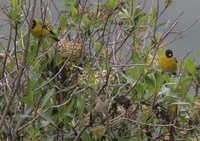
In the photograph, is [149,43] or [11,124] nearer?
[11,124]

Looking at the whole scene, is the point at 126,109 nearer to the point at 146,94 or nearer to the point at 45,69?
the point at 146,94

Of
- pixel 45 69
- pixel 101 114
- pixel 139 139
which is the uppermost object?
pixel 45 69

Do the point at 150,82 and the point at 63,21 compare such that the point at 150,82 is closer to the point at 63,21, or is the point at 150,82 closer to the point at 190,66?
the point at 190,66

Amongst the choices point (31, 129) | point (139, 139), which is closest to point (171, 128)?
point (139, 139)

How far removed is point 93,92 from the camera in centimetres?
218

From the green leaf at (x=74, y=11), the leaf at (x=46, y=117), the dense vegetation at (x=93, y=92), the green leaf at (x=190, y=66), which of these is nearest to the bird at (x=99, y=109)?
the dense vegetation at (x=93, y=92)

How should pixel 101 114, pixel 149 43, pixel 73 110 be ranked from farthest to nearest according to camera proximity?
1. pixel 149 43
2. pixel 73 110
3. pixel 101 114

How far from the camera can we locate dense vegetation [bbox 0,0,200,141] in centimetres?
204

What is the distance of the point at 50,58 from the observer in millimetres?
2355

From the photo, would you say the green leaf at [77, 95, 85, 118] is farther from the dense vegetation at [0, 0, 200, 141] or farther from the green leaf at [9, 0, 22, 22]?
the green leaf at [9, 0, 22, 22]

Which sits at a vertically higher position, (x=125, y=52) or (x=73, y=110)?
(x=125, y=52)

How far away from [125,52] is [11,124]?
0.90m

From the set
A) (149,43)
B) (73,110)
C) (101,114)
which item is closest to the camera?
(101,114)

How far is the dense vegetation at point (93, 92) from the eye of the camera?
6.68 ft
